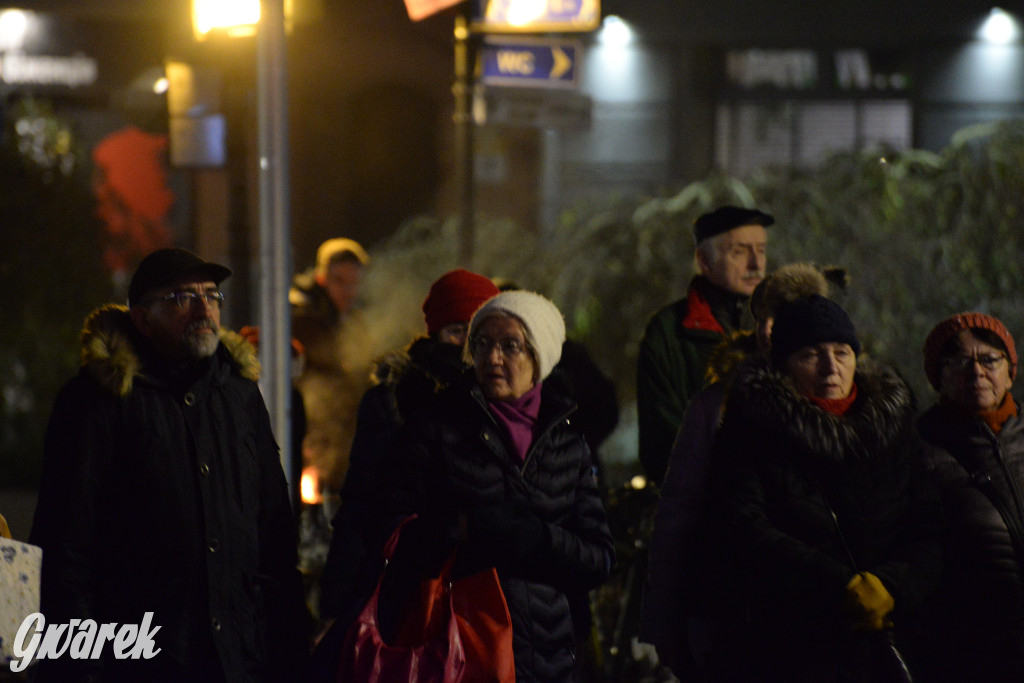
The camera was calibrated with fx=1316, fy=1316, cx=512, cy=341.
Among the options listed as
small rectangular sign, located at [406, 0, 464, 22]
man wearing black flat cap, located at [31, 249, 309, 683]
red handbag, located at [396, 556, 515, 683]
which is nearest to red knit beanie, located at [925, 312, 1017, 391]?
red handbag, located at [396, 556, 515, 683]

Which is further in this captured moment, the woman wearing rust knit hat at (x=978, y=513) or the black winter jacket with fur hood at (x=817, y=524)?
the woman wearing rust knit hat at (x=978, y=513)

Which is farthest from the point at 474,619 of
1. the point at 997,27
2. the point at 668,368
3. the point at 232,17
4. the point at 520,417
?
the point at 997,27

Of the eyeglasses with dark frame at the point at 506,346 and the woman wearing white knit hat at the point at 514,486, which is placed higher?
the eyeglasses with dark frame at the point at 506,346

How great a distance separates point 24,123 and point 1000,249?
9151 millimetres

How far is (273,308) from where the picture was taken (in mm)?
5531

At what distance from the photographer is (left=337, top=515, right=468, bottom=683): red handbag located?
350cm

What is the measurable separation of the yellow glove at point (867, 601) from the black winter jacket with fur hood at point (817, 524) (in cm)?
2

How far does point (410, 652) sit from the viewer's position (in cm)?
352

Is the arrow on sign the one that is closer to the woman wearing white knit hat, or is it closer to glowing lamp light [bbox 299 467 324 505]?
glowing lamp light [bbox 299 467 324 505]

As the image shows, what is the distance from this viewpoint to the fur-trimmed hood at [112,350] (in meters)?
3.86

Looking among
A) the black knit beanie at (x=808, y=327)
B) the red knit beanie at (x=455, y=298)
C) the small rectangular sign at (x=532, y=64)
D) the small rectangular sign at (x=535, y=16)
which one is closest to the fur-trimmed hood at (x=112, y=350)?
the red knit beanie at (x=455, y=298)

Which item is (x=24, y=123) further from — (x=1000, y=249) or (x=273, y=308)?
(x=1000, y=249)

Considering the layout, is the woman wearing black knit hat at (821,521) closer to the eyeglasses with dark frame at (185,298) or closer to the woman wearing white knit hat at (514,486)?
the woman wearing white knit hat at (514,486)

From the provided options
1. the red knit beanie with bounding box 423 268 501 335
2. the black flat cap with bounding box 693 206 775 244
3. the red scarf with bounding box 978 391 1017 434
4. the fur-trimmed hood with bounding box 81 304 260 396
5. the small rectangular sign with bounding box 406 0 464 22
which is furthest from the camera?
the small rectangular sign with bounding box 406 0 464 22
